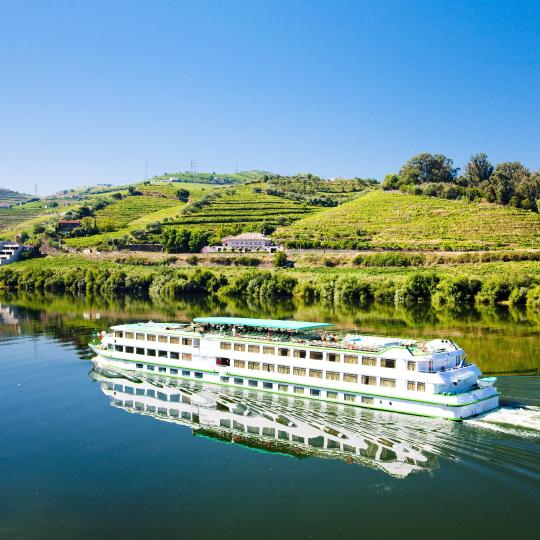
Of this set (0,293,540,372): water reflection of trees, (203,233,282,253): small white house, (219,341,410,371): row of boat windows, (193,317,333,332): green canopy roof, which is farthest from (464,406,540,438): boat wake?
(203,233,282,253): small white house

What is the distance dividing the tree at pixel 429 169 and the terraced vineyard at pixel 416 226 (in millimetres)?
17332

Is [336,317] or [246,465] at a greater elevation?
[336,317]

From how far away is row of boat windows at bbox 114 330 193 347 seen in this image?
4372 centimetres

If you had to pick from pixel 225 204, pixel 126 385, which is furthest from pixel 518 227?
pixel 126 385

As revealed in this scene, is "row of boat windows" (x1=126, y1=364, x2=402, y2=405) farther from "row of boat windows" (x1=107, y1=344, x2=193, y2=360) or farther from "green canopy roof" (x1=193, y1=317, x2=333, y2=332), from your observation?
"green canopy roof" (x1=193, y1=317, x2=333, y2=332)

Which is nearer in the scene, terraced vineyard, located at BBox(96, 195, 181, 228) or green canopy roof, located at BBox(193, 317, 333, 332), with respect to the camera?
green canopy roof, located at BBox(193, 317, 333, 332)

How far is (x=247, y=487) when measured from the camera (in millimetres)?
25922

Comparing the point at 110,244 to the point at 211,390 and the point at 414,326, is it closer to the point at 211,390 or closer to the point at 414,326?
the point at 414,326

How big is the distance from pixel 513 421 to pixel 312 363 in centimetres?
1197

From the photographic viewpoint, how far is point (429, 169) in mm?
166875

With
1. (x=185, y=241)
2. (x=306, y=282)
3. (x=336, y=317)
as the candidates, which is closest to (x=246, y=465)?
(x=336, y=317)

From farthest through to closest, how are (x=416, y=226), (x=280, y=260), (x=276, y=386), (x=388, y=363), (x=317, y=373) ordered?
1. (x=416, y=226)
2. (x=280, y=260)
3. (x=276, y=386)
4. (x=317, y=373)
5. (x=388, y=363)

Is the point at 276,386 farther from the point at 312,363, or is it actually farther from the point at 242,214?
the point at 242,214

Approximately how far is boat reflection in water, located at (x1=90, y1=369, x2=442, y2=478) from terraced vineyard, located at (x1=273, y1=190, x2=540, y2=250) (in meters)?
80.2
